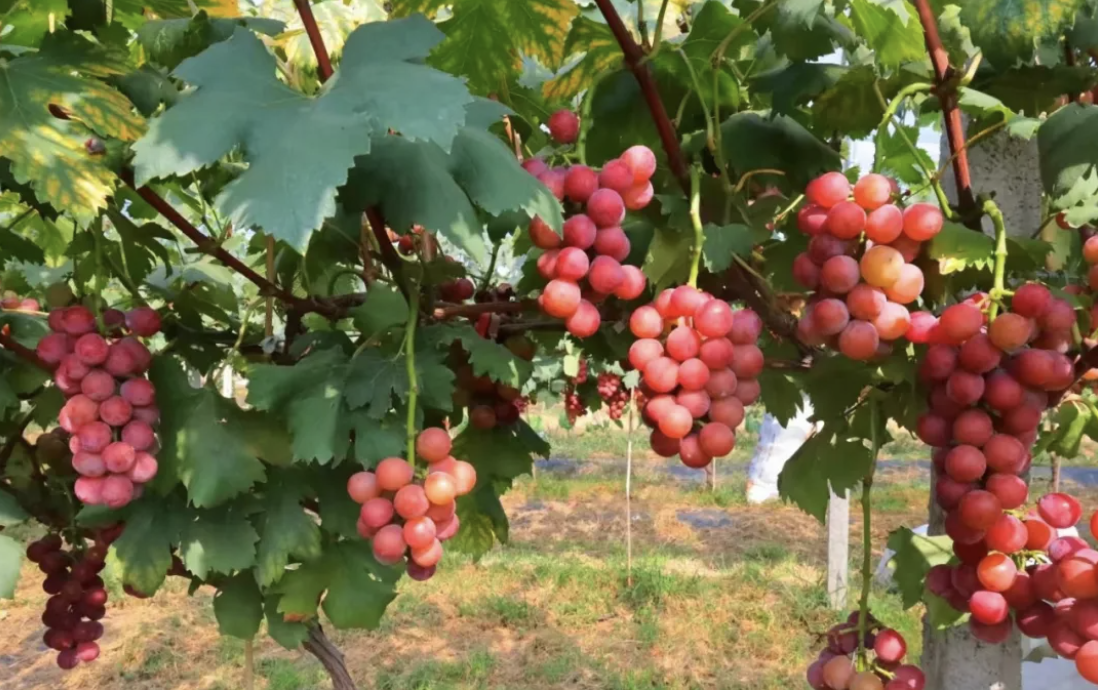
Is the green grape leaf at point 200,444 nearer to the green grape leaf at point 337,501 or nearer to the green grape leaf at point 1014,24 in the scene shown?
the green grape leaf at point 337,501

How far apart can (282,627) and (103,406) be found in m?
A: 0.38

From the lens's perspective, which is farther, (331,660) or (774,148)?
(331,660)

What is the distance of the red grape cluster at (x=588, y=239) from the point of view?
33.0 inches

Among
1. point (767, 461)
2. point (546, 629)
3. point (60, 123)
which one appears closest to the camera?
point (60, 123)

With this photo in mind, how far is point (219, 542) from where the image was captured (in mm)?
1044

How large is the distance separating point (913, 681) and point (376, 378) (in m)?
0.65

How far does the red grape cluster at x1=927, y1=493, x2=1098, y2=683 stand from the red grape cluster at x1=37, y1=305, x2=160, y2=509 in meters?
0.92

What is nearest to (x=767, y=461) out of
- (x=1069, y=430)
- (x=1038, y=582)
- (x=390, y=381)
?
(x=1069, y=430)

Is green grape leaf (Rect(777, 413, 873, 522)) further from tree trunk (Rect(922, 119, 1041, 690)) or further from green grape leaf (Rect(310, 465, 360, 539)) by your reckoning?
green grape leaf (Rect(310, 465, 360, 539))

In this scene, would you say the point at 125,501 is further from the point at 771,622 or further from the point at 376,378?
the point at 771,622

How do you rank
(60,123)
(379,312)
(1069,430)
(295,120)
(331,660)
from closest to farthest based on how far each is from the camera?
(295,120)
(60,123)
(379,312)
(1069,430)
(331,660)

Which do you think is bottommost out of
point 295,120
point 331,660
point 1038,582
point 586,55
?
point 331,660

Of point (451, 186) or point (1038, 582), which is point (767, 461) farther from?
point (451, 186)

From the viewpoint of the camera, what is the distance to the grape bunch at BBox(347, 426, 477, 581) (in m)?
0.83
